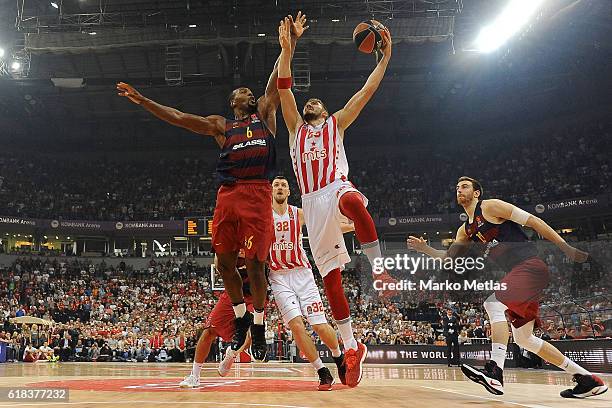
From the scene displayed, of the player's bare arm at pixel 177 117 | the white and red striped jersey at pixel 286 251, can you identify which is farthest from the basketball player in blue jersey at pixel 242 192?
the white and red striped jersey at pixel 286 251

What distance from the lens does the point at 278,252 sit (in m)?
6.94

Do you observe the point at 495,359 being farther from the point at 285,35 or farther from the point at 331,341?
the point at 285,35

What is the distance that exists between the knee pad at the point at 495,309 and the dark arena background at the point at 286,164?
614 cm

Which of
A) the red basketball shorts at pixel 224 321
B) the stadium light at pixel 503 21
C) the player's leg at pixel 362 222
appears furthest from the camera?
the stadium light at pixel 503 21

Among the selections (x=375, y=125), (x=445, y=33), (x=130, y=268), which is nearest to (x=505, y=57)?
(x=445, y=33)

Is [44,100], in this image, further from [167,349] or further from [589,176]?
→ [589,176]

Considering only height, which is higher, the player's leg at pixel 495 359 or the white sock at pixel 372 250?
the white sock at pixel 372 250

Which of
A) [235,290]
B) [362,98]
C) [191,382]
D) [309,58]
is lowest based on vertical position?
[191,382]

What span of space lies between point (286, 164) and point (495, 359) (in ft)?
97.5

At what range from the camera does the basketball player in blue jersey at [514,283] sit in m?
5.59

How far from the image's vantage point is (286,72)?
5426 mm

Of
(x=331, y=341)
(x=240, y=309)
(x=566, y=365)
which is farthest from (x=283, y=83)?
(x=566, y=365)

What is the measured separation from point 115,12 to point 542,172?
2139 centimetres

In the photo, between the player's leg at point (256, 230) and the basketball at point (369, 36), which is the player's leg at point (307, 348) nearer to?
the player's leg at point (256, 230)
